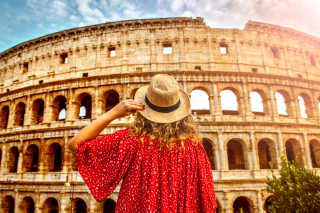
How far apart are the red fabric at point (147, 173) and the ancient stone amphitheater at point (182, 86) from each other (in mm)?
12378

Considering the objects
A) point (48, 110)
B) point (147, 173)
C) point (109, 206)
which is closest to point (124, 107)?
point (147, 173)

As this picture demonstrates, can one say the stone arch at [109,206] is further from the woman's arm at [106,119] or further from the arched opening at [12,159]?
the woman's arm at [106,119]

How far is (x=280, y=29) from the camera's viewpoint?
1762 centimetres

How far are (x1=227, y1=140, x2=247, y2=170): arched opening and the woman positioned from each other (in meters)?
15.4

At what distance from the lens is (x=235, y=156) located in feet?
52.0

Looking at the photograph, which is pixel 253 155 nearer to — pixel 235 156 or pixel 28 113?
pixel 235 156

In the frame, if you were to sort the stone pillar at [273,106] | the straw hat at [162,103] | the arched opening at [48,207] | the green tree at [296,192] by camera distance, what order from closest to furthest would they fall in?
the straw hat at [162,103]
the green tree at [296,192]
the arched opening at [48,207]
the stone pillar at [273,106]

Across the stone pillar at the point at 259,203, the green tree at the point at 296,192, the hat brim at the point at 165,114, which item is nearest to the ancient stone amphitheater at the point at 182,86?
the stone pillar at the point at 259,203

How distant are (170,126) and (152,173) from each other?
0.49m

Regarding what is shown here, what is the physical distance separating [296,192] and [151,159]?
30.8ft

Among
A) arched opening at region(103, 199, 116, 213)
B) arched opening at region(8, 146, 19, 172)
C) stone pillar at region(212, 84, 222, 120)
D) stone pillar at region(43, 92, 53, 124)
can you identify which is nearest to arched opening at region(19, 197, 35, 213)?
arched opening at region(8, 146, 19, 172)

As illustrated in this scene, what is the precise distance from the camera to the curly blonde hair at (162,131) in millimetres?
1852

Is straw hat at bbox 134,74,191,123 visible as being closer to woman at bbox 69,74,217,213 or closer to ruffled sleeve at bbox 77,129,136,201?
woman at bbox 69,74,217,213

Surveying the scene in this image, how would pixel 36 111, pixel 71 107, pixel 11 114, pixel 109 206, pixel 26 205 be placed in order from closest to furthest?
pixel 26 205 → pixel 109 206 → pixel 71 107 → pixel 36 111 → pixel 11 114
